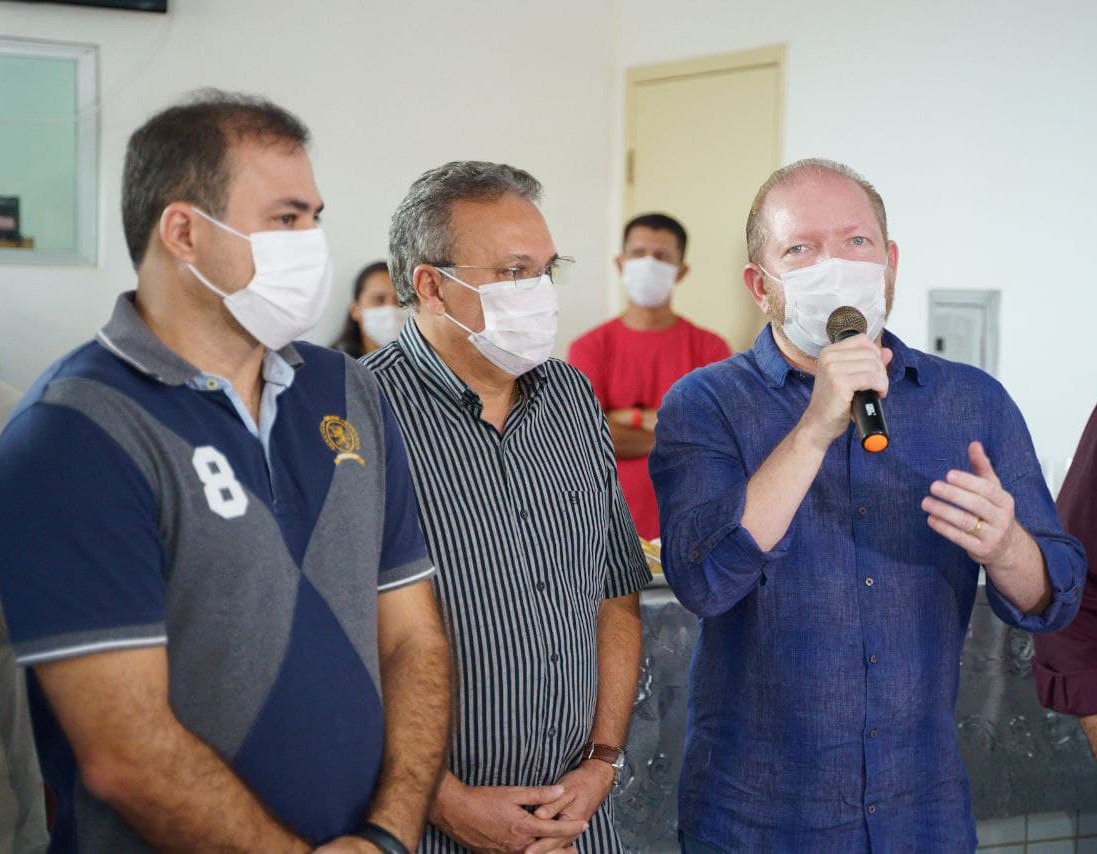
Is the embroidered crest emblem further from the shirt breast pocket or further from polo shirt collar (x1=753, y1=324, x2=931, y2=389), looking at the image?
polo shirt collar (x1=753, y1=324, x2=931, y2=389)

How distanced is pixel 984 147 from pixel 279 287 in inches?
116

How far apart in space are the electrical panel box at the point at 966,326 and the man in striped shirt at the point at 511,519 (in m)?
2.22

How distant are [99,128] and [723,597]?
3516 mm

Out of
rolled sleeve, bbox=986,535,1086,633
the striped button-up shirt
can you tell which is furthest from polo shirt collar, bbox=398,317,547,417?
rolled sleeve, bbox=986,535,1086,633

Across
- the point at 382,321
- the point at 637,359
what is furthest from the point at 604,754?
the point at 382,321

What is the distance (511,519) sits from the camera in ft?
5.36

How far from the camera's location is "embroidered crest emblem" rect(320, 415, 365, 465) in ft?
4.44

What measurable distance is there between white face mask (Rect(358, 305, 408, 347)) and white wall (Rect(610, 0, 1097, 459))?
156 cm

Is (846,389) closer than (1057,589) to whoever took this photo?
Yes

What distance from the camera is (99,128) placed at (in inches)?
169

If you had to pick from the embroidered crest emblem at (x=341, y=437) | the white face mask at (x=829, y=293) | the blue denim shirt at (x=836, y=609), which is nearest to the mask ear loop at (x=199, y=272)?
the embroidered crest emblem at (x=341, y=437)

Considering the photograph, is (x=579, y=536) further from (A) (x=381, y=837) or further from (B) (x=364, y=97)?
(B) (x=364, y=97)

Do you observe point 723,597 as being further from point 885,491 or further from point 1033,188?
point 1033,188

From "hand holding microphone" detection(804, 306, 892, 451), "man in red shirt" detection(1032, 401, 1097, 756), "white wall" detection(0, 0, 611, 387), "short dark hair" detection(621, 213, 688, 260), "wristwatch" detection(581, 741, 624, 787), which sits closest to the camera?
"hand holding microphone" detection(804, 306, 892, 451)
